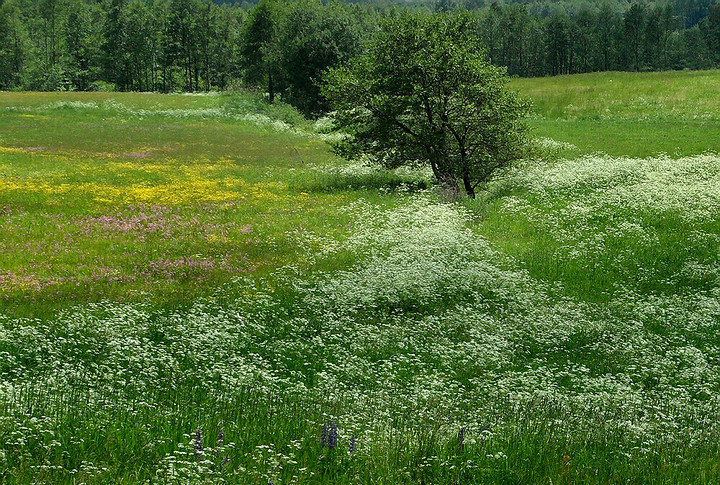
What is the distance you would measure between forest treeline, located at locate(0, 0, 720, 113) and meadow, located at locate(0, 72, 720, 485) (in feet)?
174

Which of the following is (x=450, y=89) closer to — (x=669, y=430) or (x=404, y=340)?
(x=404, y=340)

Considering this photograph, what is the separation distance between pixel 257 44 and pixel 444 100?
76477 millimetres

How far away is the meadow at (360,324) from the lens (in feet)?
25.1

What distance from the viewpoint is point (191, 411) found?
9086 millimetres

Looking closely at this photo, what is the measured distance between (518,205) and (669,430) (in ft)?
65.5

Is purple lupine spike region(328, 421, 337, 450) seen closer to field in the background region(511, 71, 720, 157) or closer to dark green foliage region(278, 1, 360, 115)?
field in the background region(511, 71, 720, 157)

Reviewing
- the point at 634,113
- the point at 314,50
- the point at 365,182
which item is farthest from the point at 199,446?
the point at 314,50

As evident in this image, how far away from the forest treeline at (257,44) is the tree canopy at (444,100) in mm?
49423

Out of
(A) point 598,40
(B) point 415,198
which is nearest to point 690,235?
(B) point 415,198

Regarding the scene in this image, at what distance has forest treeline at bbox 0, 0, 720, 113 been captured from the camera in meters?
88.8

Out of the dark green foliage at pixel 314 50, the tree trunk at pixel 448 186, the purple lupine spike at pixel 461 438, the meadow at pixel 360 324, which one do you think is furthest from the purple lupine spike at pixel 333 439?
the dark green foliage at pixel 314 50

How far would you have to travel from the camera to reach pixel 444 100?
106 feet

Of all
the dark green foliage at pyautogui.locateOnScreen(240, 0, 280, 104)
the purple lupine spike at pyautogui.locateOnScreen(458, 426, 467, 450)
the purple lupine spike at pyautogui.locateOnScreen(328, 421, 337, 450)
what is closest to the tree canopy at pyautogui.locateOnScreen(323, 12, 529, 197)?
the purple lupine spike at pyautogui.locateOnScreen(458, 426, 467, 450)

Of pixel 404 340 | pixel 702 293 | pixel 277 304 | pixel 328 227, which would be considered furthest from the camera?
pixel 328 227
